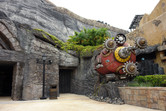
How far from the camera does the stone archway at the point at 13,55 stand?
8.38 metres

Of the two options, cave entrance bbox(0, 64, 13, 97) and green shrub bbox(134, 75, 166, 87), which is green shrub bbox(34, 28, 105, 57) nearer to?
green shrub bbox(134, 75, 166, 87)

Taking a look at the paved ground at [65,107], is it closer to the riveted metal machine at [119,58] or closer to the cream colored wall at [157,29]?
the riveted metal machine at [119,58]

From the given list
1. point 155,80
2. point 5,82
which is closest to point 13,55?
point 5,82

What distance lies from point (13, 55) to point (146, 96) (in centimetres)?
809

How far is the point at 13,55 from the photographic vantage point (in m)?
8.59

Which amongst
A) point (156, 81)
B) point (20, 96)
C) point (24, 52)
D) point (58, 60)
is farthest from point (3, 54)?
point (156, 81)

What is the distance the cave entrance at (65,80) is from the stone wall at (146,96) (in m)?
7.44

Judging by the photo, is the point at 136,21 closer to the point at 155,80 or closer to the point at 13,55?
the point at 155,80

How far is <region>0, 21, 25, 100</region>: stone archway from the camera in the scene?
8383 mm

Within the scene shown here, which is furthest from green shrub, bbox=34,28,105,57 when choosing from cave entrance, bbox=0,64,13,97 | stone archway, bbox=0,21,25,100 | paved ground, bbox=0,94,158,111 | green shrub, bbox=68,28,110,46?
cave entrance, bbox=0,64,13,97

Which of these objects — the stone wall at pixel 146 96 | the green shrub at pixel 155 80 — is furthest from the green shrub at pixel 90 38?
the stone wall at pixel 146 96

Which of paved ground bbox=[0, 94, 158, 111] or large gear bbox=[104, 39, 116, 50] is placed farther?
large gear bbox=[104, 39, 116, 50]

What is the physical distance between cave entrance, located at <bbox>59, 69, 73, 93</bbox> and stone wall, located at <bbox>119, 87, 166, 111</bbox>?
7437mm

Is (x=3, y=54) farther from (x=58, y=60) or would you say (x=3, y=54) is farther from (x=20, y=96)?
(x=58, y=60)
